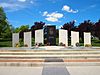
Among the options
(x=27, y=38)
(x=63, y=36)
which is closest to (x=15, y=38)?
(x=27, y=38)

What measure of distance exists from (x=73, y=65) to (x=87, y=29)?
35901 millimetres

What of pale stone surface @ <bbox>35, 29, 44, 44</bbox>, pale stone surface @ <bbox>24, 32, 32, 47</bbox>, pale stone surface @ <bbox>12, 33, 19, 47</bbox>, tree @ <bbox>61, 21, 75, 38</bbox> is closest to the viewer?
pale stone surface @ <bbox>24, 32, 32, 47</bbox>

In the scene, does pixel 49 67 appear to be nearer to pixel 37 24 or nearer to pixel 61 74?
pixel 61 74

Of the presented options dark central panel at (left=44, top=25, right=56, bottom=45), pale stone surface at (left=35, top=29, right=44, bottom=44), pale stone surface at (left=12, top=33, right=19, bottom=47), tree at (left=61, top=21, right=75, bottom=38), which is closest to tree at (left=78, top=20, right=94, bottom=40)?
tree at (left=61, top=21, right=75, bottom=38)

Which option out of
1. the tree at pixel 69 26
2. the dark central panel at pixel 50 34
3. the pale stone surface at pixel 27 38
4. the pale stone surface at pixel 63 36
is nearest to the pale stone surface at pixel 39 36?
the pale stone surface at pixel 27 38

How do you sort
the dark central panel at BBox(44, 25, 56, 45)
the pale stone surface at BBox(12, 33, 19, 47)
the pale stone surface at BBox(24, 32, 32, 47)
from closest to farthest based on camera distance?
the pale stone surface at BBox(24, 32, 32, 47) → the pale stone surface at BBox(12, 33, 19, 47) → the dark central panel at BBox(44, 25, 56, 45)

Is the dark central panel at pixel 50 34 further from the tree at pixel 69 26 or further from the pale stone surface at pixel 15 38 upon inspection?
the tree at pixel 69 26

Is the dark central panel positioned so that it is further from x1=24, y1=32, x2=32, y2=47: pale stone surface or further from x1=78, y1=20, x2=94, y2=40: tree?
x1=78, y1=20, x2=94, y2=40: tree

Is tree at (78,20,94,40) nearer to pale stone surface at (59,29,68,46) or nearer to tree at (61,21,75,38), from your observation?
tree at (61,21,75,38)

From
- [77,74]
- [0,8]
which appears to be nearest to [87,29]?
[0,8]

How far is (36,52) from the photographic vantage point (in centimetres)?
2105

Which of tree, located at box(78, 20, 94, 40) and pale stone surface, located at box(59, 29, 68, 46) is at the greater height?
tree, located at box(78, 20, 94, 40)

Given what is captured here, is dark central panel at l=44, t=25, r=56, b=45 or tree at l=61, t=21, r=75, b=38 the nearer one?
dark central panel at l=44, t=25, r=56, b=45

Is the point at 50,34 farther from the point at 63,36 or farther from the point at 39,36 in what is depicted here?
the point at 63,36
